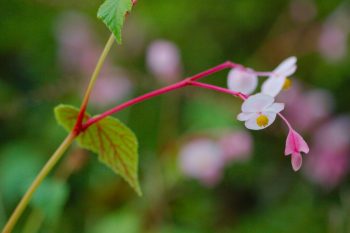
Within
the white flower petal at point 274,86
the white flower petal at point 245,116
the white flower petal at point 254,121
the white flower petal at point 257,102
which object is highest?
the white flower petal at point 257,102

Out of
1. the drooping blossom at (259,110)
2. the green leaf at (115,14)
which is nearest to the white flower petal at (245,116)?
the drooping blossom at (259,110)

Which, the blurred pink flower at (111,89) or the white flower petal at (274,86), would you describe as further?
the blurred pink flower at (111,89)

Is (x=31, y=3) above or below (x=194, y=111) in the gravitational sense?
above

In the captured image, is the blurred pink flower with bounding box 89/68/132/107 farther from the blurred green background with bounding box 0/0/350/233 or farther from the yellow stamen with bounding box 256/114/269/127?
the yellow stamen with bounding box 256/114/269/127

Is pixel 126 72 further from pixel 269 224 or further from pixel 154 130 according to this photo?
pixel 269 224

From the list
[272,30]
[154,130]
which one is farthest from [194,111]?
[272,30]

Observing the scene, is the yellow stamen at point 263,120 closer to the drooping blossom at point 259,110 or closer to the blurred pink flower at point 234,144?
the drooping blossom at point 259,110

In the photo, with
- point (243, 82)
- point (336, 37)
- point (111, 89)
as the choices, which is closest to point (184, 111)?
point (111, 89)
